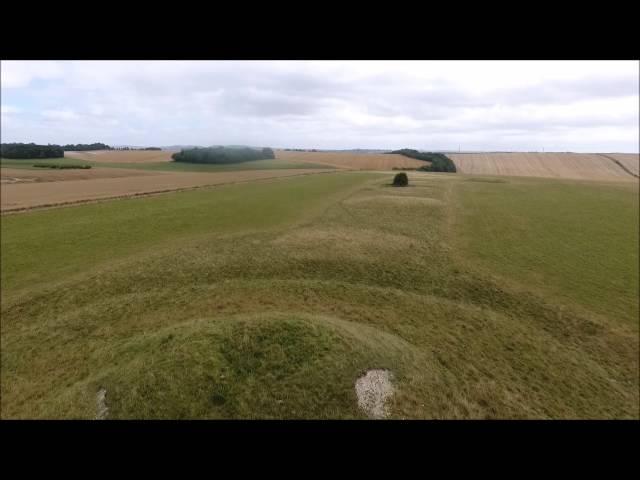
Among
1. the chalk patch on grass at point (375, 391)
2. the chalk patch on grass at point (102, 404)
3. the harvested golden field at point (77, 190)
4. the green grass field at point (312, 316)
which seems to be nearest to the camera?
the chalk patch on grass at point (375, 391)

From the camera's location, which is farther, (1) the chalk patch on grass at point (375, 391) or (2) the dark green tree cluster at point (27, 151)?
(2) the dark green tree cluster at point (27, 151)

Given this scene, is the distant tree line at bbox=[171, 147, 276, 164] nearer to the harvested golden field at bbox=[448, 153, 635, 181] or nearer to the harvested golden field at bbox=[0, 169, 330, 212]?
the harvested golden field at bbox=[0, 169, 330, 212]

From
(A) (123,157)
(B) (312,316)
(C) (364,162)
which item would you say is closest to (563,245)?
(B) (312,316)

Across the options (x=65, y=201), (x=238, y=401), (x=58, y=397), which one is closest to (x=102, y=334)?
(x=58, y=397)

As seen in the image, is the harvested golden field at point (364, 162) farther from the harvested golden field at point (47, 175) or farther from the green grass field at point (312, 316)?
the green grass field at point (312, 316)

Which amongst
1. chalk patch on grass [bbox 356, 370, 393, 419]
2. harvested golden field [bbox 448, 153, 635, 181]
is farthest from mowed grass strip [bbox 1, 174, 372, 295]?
harvested golden field [bbox 448, 153, 635, 181]

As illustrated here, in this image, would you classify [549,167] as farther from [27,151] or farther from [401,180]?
[27,151]

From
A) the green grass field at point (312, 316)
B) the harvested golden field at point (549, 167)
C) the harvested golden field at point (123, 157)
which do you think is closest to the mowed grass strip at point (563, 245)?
the green grass field at point (312, 316)
